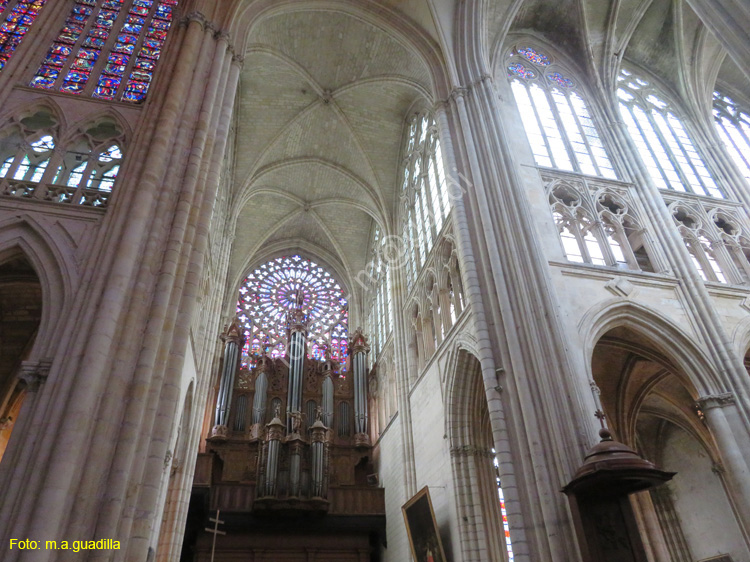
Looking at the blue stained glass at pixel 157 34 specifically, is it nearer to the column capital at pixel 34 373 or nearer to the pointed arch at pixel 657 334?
the column capital at pixel 34 373

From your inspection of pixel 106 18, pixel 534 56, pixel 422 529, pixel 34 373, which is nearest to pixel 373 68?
pixel 534 56

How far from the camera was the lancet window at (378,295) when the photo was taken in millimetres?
18641

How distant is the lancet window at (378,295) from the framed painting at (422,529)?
6636mm

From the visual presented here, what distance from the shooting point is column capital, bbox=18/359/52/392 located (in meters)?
6.20

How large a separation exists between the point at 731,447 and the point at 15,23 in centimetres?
1537

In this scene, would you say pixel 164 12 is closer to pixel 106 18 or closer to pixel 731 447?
pixel 106 18

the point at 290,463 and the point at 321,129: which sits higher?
the point at 321,129

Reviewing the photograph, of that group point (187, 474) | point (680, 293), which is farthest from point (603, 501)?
point (187, 474)

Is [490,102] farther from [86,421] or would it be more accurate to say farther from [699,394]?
[86,421]

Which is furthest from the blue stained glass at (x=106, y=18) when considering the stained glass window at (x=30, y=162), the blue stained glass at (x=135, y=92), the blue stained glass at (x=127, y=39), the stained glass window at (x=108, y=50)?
the stained glass window at (x=30, y=162)

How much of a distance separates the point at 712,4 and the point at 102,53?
10734mm

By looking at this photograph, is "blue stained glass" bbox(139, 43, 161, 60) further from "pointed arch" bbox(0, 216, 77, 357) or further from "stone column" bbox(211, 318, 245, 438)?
"stone column" bbox(211, 318, 245, 438)

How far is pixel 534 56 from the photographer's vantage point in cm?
1616

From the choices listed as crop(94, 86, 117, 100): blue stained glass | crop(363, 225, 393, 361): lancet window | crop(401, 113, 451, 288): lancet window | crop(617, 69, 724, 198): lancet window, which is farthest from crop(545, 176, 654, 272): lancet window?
crop(94, 86, 117, 100): blue stained glass
